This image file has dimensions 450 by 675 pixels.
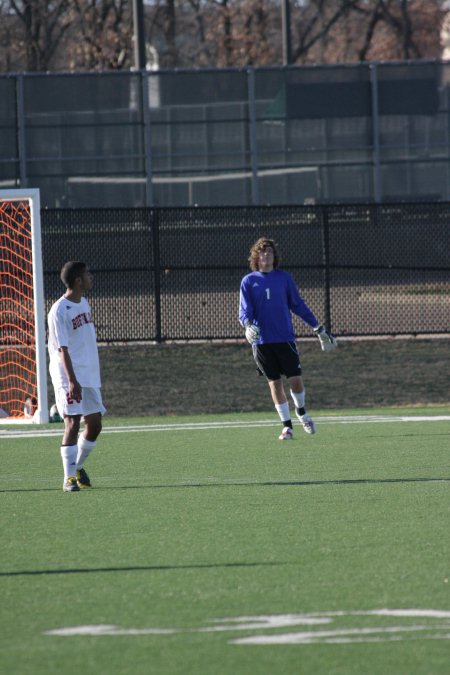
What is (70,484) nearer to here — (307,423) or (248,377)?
(307,423)

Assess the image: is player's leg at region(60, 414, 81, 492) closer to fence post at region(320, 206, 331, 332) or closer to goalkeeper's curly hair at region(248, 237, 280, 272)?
goalkeeper's curly hair at region(248, 237, 280, 272)

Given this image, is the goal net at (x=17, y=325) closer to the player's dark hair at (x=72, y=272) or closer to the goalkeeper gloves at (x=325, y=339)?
the goalkeeper gloves at (x=325, y=339)

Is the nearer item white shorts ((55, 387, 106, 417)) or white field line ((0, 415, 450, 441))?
white shorts ((55, 387, 106, 417))

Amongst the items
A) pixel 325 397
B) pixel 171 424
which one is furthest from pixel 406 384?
pixel 171 424

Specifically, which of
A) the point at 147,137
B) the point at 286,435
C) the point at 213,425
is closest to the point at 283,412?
the point at 286,435

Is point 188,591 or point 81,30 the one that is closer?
point 188,591

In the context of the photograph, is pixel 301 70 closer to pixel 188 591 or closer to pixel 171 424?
pixel 171 424

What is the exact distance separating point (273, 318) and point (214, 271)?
5932 mm

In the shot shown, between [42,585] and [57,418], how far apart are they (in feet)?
30.8

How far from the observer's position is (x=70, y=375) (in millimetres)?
9289

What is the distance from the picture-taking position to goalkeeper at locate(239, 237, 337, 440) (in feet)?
43.0

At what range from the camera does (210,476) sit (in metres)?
10.6

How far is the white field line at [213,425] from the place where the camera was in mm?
14672

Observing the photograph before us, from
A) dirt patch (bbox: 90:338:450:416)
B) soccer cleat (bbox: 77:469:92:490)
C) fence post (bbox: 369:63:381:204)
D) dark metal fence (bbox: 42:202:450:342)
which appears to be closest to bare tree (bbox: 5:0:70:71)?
fence post (bbox: 369:63:381:204)
